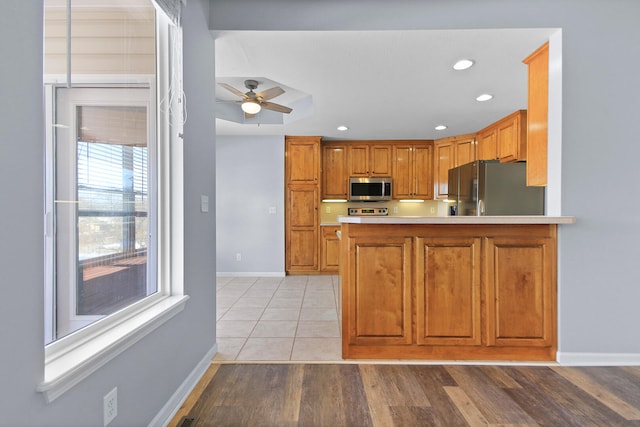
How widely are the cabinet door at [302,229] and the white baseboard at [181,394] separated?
9.10 ft

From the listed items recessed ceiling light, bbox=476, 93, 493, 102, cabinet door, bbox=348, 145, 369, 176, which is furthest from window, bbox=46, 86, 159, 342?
cabinet door, bbox=348, 145, 369, 176

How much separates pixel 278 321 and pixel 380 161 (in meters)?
3.28

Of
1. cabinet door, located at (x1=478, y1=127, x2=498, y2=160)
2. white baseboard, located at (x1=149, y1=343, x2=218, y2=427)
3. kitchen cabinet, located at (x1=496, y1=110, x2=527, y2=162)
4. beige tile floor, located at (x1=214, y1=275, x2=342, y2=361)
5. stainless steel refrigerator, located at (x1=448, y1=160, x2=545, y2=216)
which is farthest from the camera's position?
cabinet door, located at (x1=478, y1=127, x2=498, y2=160)

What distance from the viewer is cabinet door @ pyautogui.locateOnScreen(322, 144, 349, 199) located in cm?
496

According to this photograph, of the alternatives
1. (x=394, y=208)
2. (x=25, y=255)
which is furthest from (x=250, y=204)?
(x=25, y=255)

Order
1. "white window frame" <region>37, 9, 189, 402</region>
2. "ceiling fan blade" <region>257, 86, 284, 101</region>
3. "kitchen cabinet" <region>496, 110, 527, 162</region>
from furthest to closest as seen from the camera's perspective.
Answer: "kitchen cabinet" <region>496, 110, 527, 162</region> → "ceiling fan blade" <region>257, 86, 284, 101</region> → "white window frame" <region>37, 9, 189, 402</region>

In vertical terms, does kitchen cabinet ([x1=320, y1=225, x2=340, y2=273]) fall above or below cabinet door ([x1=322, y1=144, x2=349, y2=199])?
below

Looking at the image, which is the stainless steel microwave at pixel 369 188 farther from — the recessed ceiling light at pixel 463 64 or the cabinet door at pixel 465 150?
the recessed ceiling light at pixel 463 64

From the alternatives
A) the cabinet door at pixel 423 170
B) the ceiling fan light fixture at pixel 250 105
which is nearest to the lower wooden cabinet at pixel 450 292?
the ceiling fan light fixture at pixel 250 105

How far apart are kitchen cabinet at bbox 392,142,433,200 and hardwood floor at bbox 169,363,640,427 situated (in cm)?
338

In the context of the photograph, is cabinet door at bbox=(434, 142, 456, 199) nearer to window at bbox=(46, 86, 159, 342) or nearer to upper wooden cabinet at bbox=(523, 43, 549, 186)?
upper wooden cabinet at bbox=(523, 43, 549, 186)

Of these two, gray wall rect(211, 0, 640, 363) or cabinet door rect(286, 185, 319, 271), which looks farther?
cabinet door rect(286, 185, 319, 271)

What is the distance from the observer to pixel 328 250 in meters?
4.73

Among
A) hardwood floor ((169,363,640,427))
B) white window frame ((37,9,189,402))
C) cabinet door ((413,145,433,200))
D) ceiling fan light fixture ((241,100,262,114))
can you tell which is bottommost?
hardwood floor ((169,363,640,427))
